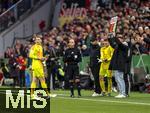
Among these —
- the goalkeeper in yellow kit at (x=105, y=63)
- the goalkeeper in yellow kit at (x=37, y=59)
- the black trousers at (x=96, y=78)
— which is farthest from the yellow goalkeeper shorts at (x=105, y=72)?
the goalkeeper in yellow kit at (x=37, y=59)

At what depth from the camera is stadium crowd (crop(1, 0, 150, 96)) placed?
28475mm

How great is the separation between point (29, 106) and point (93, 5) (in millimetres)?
21693

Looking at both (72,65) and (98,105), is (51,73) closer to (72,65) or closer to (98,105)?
(72,65)

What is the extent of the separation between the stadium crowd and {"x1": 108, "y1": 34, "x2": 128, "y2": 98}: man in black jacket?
349 centimetres

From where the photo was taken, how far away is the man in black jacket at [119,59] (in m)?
23.8

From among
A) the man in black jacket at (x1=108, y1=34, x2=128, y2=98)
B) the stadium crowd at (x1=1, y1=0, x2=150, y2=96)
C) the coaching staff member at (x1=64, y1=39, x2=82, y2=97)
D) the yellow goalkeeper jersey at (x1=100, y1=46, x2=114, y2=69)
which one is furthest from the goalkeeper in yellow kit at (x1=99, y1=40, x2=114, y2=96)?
the stadium crowd at (x1=1, y1=0, x2=150, y2=96)

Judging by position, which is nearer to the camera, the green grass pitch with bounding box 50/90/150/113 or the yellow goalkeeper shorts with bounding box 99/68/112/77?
the green grass pitch with bounding box 50/90/150/113

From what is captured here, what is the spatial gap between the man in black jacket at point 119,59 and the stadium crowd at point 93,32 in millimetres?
3485

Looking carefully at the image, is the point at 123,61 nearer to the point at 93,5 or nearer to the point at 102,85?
the point at 102,85

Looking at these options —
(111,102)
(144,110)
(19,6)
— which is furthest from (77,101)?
(19,6)

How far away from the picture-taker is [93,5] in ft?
132

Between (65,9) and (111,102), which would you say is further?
(65,9)

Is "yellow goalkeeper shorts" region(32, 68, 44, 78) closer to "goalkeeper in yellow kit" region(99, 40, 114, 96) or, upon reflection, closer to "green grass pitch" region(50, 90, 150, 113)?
"green grass pitch" region(50, 90, 150, 113)

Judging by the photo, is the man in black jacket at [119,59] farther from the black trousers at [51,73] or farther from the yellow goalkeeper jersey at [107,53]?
the black trousers at [51,73]
